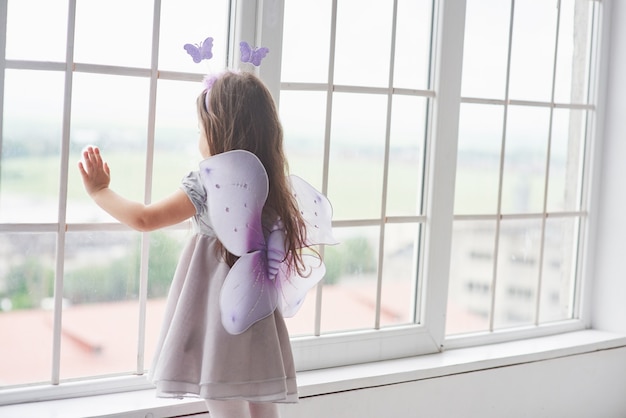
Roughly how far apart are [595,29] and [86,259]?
7.39 ft

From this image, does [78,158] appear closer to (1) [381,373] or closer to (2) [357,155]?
(2) [357,155]

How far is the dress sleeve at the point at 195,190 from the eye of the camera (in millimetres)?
1899

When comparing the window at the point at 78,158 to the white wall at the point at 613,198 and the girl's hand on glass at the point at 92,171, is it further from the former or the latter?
the white wall at the point at 613,198

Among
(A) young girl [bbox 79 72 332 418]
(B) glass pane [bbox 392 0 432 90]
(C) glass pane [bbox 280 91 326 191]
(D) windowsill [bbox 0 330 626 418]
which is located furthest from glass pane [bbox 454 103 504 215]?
(A) young girl [bbox 79 72 332 418]

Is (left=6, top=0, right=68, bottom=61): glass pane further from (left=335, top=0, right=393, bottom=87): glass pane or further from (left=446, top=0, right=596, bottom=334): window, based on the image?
(left=446, top=0, right=596, bottom=334): window

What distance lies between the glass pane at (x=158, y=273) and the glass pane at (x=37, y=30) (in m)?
0.53

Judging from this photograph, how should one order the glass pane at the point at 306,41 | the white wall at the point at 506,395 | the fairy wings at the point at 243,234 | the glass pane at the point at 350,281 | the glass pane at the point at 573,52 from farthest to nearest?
1. the glass pane at the point at 573,52
2. the glass pane at the point at 350,281
3. the white wall at the point at 506,395
4. the glass pane at the point at 306,41
5. the fairy wings at the point at 243,234

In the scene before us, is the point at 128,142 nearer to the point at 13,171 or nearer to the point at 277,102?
the point at 13,171

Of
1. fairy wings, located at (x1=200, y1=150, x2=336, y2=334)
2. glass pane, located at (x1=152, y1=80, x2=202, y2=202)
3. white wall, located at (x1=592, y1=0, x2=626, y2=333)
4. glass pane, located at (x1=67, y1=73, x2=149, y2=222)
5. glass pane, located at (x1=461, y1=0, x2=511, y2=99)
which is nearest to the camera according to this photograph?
fairy wings, located at (x1=200, y1=150, x2=336, y2=334)

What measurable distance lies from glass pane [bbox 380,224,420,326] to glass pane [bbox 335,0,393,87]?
51 cm

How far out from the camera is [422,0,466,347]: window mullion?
9.11ft

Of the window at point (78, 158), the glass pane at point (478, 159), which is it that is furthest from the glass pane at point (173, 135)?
the glass pane at point (478, 159)

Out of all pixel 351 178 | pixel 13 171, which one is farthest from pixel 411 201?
pixel 13 171

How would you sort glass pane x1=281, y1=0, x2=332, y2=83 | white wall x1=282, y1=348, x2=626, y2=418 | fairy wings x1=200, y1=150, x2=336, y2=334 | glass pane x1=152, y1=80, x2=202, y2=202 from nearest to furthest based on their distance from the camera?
fairy wings x1=200, y1=150, x2=336, y2=334, glass pane x1=152, y1=80, x2=202, y2=202, glass pane x1=281, y1=0, x2=332, y2=83, white wall x1=282, y1=348, x2=626, y2=418
